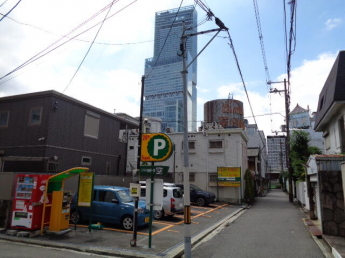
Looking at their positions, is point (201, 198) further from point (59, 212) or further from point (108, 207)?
point (59, 212)

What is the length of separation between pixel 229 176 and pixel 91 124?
13.6 meters

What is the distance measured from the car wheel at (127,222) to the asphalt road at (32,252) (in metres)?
2.90

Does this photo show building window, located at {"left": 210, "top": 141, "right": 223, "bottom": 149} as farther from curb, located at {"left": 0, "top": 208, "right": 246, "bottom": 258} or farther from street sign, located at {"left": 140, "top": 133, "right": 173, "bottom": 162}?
street sign, located at {"left": 140, "top": 133, "right": 173, "bottom": 162}

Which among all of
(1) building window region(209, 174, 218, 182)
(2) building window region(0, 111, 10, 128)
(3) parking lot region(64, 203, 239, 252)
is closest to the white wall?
(3) parking lot region(64, 203, 239, 252)

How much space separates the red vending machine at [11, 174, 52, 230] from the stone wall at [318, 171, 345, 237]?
10.2 meters

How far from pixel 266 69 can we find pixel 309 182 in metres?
6.48

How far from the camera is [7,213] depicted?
10000mm

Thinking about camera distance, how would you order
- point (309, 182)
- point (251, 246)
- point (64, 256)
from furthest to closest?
point (309, 182) < point (251, 246) < point (64, 256)

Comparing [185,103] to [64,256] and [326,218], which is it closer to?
[64,256]

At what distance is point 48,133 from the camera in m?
15.3

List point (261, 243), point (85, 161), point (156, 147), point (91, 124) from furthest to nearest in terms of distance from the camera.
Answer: point (91, 124) < point (85, 161) < point (261, 243) < point (156, 147)

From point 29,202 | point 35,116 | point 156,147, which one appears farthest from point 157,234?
point 35,116

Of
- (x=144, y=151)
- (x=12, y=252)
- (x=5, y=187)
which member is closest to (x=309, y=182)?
(x=144, y=151)

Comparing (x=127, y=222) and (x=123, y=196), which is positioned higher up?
(x=123, y=196)
